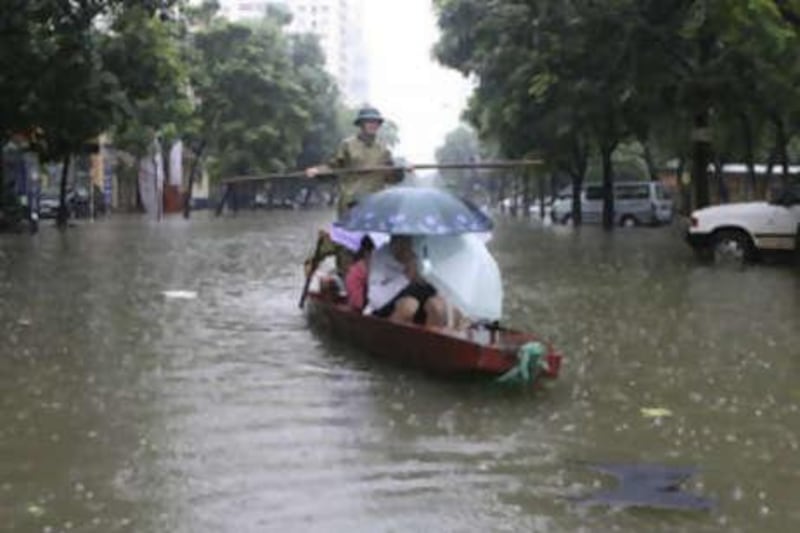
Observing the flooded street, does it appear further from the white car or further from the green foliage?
the green foliage

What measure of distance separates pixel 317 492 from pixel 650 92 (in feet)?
73.7

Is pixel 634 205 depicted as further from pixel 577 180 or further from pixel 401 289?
pixel 401 289

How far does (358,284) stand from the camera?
10.8 m

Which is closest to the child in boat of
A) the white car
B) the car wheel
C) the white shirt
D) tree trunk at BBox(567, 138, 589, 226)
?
the white shirt

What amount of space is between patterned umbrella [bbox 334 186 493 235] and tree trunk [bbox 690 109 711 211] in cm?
1788

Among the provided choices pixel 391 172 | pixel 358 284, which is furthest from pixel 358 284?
pixel 391 172

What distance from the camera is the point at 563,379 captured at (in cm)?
985

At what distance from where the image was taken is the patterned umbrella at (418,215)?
9820 millimetres

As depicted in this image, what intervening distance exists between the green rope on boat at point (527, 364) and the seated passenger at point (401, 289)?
3.15 ft

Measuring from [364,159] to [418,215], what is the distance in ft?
7.62

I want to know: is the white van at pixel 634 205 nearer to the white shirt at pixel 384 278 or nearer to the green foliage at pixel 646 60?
the green foliage at pixel 646 60

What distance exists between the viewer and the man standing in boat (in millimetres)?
12023

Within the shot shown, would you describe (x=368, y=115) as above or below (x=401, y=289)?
A: above

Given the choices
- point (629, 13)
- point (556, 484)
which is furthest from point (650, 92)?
point (556, 484)
